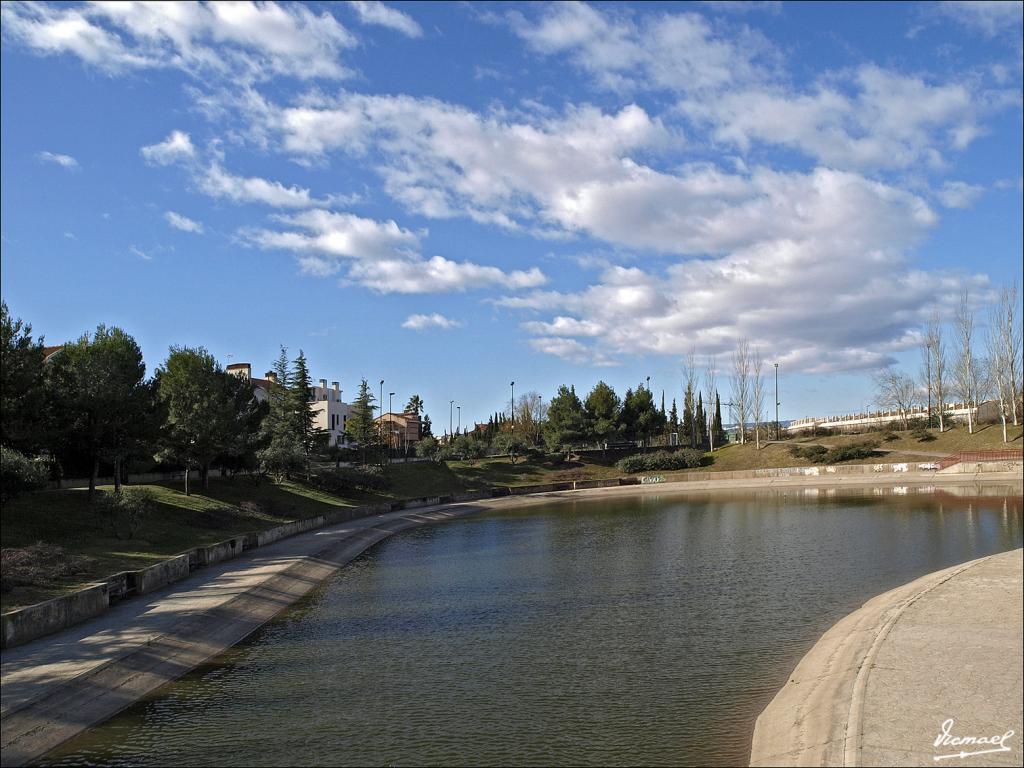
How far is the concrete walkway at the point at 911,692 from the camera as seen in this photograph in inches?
415

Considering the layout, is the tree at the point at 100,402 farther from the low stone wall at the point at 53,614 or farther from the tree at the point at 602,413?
the tree at the point at 602,413

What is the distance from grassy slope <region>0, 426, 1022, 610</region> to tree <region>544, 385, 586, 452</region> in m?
3.16

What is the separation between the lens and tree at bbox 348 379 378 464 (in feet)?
275

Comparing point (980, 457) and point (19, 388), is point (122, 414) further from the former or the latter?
point (980, 457)

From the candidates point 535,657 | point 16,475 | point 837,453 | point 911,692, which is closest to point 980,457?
point 837,453

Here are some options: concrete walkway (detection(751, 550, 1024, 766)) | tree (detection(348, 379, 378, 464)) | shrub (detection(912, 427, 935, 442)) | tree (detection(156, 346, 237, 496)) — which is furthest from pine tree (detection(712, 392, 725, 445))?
concrete walkway (detection(751, 550, 1024, 766))

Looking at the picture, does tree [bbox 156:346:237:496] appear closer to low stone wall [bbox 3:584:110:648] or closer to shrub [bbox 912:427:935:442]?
low stone wall [bbox 3:584:110:648]

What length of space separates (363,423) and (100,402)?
43871 millimetres

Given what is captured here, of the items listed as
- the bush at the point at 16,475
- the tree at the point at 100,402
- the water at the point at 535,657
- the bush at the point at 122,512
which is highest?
the tree at the point at 100,402

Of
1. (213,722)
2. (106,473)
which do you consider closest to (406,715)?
(213,722)

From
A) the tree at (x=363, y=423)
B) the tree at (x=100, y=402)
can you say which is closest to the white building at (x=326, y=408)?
the tree at (x=363, y=423)

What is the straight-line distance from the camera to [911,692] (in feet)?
41.7

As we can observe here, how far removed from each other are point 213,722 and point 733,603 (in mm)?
17294

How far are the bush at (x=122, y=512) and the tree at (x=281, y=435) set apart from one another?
73.1 feet
